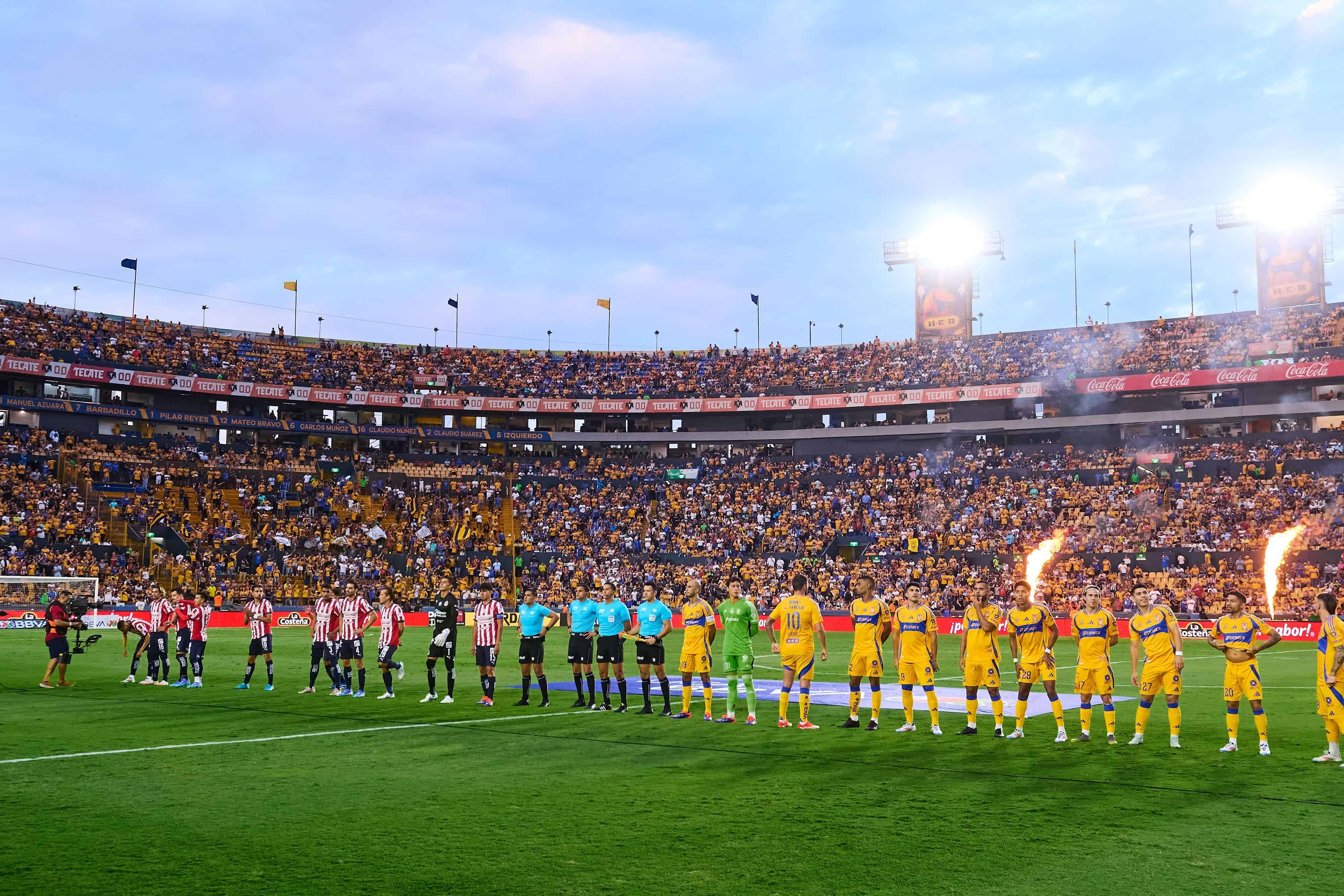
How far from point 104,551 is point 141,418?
14.8 m

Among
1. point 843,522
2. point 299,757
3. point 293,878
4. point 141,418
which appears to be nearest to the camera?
point 293,878

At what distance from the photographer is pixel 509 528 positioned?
64.2m

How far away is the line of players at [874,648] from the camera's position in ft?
46.6

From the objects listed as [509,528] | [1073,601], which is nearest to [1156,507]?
[1073,601]

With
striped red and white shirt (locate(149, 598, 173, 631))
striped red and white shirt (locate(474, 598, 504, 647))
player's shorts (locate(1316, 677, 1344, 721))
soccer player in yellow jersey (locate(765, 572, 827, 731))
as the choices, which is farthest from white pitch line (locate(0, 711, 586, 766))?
player's shorts (locate(1316, 677, 1344, 721))

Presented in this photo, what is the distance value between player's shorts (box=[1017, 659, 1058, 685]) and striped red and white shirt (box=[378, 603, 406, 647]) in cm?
1180

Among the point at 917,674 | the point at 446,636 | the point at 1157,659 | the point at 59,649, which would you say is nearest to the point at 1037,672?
the point at 1157,659

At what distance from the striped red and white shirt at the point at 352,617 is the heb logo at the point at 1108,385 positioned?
50849 mm

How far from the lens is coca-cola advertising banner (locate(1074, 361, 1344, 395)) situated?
2178 inches

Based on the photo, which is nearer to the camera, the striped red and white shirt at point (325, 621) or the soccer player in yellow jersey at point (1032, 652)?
the soccer player in yellow jersey at point (1032, 652)

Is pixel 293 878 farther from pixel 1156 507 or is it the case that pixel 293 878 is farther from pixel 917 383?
pixel 917 383

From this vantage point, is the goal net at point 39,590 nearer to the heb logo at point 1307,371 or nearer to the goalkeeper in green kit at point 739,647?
the goalkeeper in green kit at point 739,647

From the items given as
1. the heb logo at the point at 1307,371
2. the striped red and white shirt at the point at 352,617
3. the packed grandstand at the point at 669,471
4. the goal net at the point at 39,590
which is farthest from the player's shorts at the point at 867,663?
the heb logo at the point at 1307,371

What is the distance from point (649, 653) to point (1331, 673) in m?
9.83
